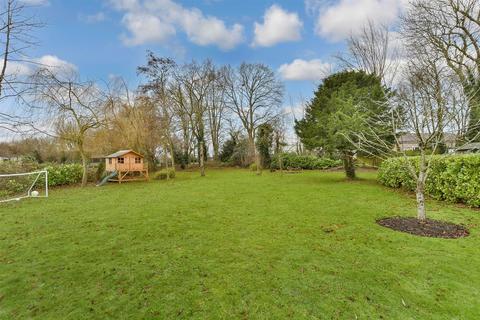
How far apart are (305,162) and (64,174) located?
55.8ft

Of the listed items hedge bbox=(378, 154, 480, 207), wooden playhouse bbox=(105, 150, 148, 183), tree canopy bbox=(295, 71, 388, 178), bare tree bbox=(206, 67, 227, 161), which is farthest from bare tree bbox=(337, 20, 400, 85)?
wooden playhouse bbox=(105, 150, 148, 183)

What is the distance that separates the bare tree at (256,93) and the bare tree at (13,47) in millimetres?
22944

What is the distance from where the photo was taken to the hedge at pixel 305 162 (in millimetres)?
21594

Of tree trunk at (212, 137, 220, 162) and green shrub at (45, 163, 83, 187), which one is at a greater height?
tree trunk at (212, 137, 220, 162)

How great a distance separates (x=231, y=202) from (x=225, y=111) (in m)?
21.9

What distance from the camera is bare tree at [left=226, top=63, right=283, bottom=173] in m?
26.1

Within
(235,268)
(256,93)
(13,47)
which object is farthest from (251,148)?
(13,47)

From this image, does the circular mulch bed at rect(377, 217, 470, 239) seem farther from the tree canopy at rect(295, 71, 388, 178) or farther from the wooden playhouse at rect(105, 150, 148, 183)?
the wooden playhouse at rect(105, 150, 148, 183)

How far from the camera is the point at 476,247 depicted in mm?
4125

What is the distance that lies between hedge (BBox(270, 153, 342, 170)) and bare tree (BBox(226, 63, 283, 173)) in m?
3.82

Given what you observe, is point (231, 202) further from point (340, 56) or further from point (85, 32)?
point (340, 56)

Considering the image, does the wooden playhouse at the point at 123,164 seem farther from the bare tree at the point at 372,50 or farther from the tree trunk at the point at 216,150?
the bare tree at the point at 372,50

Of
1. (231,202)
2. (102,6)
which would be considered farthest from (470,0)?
(102,6)

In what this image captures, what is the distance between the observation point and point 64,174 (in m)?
13.7
